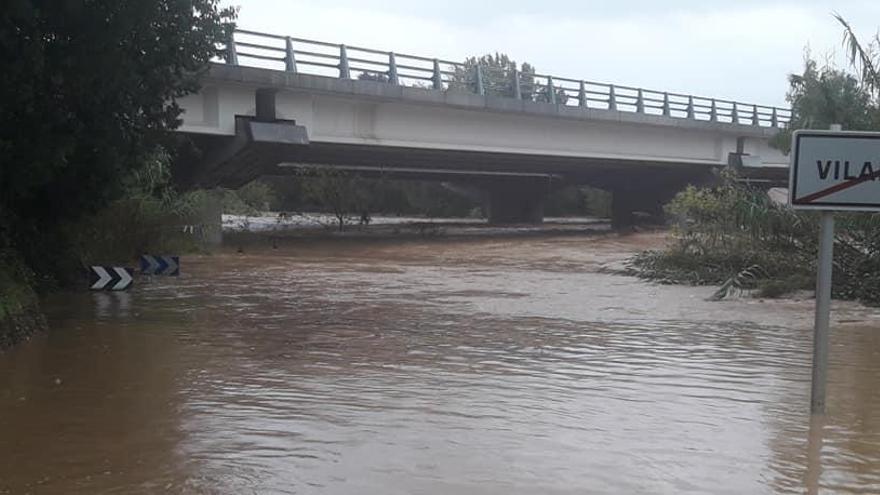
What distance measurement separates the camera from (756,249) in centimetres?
1941

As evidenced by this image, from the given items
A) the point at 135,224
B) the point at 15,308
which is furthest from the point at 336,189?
the point at 15,308

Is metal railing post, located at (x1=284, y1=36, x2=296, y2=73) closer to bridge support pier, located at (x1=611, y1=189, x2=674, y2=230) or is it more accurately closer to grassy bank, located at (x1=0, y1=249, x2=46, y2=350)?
grassy bank, located at (x1=0, y1=249, x2=46, y2=350)

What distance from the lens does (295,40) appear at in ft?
98.8

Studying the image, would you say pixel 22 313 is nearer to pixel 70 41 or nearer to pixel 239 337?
pixel 239 337

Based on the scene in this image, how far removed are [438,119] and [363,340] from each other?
2429 centimetres

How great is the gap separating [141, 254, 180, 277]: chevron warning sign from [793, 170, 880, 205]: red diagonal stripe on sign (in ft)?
54.9

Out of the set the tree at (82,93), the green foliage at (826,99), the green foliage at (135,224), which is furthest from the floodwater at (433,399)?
the green foliage at (826,99)

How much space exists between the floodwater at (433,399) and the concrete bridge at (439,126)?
1459cm

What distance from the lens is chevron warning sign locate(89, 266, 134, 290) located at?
658 inches

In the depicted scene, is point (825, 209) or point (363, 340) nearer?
point (825, 209)

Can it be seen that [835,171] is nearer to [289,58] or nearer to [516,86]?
[289,58]

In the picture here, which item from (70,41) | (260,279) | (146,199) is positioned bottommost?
(260,279)

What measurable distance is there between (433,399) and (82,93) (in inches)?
300

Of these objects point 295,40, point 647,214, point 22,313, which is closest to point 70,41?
point 22,313
